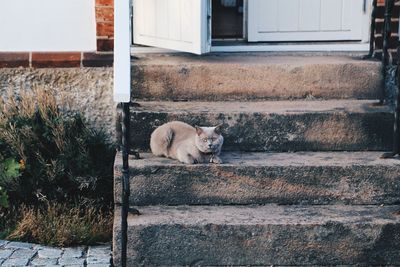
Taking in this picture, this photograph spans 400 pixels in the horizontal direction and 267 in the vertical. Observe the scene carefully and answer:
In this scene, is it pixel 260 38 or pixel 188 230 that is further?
pixel 260 38

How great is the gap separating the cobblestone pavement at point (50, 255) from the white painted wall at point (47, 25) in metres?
1.65

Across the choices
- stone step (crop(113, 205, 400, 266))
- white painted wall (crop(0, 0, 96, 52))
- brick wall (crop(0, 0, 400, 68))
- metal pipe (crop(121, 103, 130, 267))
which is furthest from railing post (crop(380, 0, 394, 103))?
white painted wall (crop(0, 0, 96, 52))

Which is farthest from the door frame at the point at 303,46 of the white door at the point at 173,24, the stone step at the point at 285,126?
the stone step at the point at 285,126

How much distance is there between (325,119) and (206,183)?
0.97m

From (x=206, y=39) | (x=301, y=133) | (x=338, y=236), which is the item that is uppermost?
(x=206, y=39)

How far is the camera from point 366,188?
4605mm

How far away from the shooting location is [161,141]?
4695 millimetres

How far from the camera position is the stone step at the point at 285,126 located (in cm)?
493

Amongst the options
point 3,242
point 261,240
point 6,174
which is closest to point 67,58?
point 6,174

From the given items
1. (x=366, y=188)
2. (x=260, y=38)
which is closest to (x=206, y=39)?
(x=260, y=38)

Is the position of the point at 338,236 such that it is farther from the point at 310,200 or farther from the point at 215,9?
the point at 215,9

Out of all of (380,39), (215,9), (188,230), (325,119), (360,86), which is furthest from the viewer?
(215,9)

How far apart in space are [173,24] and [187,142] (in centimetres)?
124

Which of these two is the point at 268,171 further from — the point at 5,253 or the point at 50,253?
the point at 5,253
